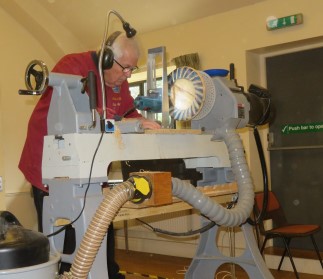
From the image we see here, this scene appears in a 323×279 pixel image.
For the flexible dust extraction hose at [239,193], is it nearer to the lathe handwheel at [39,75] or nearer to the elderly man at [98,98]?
the elderly man at [98,98]

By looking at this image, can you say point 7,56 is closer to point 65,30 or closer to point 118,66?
point 65,30

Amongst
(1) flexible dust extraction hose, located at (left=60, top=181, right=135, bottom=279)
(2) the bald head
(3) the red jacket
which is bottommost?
(1) flexible dust extraction hose, located at (left=60, top=181, right=135, bottom=279)

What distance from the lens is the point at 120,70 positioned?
213 centimetres

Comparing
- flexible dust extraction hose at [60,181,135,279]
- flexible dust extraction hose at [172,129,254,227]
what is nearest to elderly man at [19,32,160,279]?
flexible dust extraction hose at [172,129,254,227]

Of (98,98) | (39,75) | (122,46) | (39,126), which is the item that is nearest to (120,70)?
(122,46)

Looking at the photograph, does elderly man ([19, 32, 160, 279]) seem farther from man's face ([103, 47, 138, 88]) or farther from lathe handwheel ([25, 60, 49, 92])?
lathe handwheel ([25, 60, 49, 92])

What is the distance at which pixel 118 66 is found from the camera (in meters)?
2.11

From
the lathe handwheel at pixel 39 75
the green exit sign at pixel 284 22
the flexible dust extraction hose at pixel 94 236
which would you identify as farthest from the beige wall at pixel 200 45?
the flexible dust extraction hose at pixel 94 236

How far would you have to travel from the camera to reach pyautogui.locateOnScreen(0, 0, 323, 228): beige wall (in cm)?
378

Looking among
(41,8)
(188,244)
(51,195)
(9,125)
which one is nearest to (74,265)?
(51,195)

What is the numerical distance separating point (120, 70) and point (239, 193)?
2.74 ft

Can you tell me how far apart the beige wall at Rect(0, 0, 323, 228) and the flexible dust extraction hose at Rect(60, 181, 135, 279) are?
2456 mm

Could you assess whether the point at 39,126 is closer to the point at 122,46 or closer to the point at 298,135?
the point at 122,46

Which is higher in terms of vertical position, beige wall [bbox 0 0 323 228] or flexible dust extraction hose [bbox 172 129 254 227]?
beige wall [bbox 0 0 323 228]
